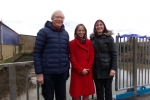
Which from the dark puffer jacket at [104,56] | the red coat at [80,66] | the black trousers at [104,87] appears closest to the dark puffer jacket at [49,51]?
the red coat at [80,66]

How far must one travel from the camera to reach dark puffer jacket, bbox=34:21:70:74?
2.27 m

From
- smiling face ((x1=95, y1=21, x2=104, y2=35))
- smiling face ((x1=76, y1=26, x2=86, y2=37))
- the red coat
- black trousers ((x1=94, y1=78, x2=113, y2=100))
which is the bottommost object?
black trousers ((x1=94, y1=78, x2=113, y2=100))

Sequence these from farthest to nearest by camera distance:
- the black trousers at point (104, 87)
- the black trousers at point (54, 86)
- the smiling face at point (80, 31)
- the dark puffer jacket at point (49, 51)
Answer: the black trousers at point (104, 87)
the smiling face at point (80, 31)
the black trousers at point (54, 86)
the dark puffer jacket at point (49, 51)

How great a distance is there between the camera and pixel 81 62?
2609mm

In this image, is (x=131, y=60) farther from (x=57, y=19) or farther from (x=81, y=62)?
(x=57, y=19)

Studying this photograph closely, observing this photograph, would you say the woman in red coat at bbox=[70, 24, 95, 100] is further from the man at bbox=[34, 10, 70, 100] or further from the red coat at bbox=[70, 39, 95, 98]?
the man at bbox=[34, 10, 70, 100]

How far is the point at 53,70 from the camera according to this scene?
2332 millimetres

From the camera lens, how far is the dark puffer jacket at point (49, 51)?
2266 mm

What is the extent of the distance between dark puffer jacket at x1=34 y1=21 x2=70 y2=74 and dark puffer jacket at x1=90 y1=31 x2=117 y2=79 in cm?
63

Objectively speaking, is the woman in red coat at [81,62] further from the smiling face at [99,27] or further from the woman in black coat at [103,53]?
the smiling face at [99,27]

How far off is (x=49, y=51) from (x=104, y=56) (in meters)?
0.93

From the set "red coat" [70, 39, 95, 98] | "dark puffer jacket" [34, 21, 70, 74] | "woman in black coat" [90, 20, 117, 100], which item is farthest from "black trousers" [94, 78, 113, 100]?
"dark puffer jacket" [34, 21, 70, 74]

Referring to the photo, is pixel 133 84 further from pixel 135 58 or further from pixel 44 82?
pixel 44 82

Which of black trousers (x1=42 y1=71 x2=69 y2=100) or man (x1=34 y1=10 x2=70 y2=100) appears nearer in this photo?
man (x1=34 y1=10 x2=70 y2=100)
